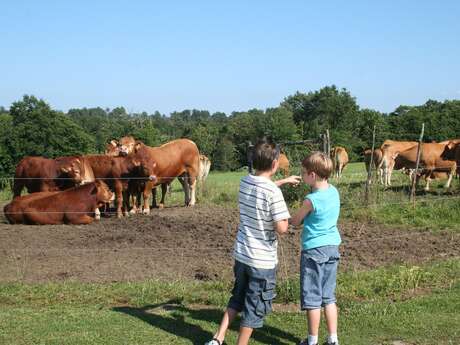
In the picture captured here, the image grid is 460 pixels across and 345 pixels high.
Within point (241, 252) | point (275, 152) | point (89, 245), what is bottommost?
point (89, 245)

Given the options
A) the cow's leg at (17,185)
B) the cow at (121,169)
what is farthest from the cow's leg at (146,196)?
the cow's leg at (17,185)

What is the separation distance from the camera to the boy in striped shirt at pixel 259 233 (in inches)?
171

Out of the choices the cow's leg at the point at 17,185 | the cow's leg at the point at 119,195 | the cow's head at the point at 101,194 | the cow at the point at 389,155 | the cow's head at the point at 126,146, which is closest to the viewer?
the cow's head at the point at 101,194

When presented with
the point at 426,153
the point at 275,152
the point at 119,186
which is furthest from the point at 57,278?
the point at 426,153

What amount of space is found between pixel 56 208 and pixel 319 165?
8010 mm

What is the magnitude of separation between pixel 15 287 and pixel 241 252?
357cm

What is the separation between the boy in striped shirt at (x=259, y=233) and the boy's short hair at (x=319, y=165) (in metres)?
0.30

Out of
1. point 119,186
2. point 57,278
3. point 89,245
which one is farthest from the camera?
point 119,186

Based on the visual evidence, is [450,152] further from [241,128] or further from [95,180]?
[241,128]

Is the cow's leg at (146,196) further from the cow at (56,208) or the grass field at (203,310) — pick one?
the grass field at (203,310)

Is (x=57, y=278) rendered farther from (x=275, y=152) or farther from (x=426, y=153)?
(x=426, y=153)

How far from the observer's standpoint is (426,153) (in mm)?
17672

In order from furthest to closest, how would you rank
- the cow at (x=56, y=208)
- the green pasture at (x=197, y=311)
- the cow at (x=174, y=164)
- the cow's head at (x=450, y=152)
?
the cow's head at (x=450, y=152), the cow at (x=174, y=164), the cow at (x=56, y=208), the green pasture at (x=197, y=311)

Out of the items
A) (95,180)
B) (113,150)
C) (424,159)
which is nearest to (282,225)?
(95,180)
